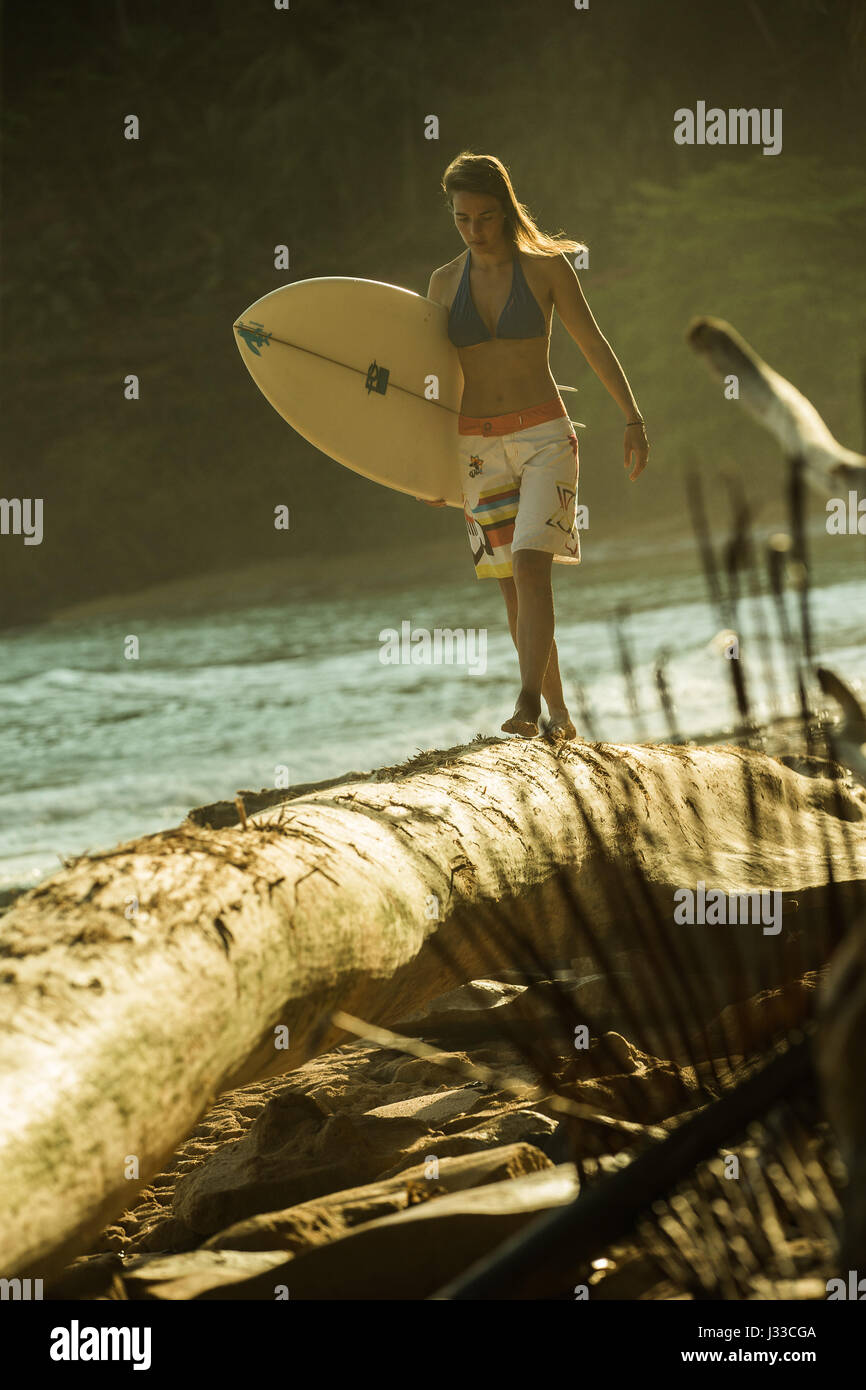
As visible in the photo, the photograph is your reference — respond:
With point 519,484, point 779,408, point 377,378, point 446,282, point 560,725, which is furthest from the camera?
point 377,378

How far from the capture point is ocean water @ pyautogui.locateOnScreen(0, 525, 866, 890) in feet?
19.5

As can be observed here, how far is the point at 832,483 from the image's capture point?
89 centimetres

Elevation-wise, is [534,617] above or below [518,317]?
below

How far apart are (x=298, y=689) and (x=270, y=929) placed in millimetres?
7159

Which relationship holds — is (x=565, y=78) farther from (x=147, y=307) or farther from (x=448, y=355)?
(x=448, y=355)

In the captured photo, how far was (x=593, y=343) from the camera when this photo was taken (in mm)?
3518

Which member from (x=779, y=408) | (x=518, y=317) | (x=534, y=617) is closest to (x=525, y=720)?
(x=534, y=617)

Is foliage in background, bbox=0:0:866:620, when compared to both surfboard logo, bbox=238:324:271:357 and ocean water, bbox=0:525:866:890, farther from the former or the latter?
surfboard logo, bbox=238:324:271:357

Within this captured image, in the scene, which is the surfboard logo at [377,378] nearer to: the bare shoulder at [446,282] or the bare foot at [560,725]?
the bare shoulder at [446,282]

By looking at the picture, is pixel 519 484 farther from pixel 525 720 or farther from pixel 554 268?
pixel 525 720

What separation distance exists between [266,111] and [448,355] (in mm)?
20493

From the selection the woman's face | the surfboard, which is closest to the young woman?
the woman's face

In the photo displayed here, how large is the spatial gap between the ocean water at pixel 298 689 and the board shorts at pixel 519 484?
507 mm
